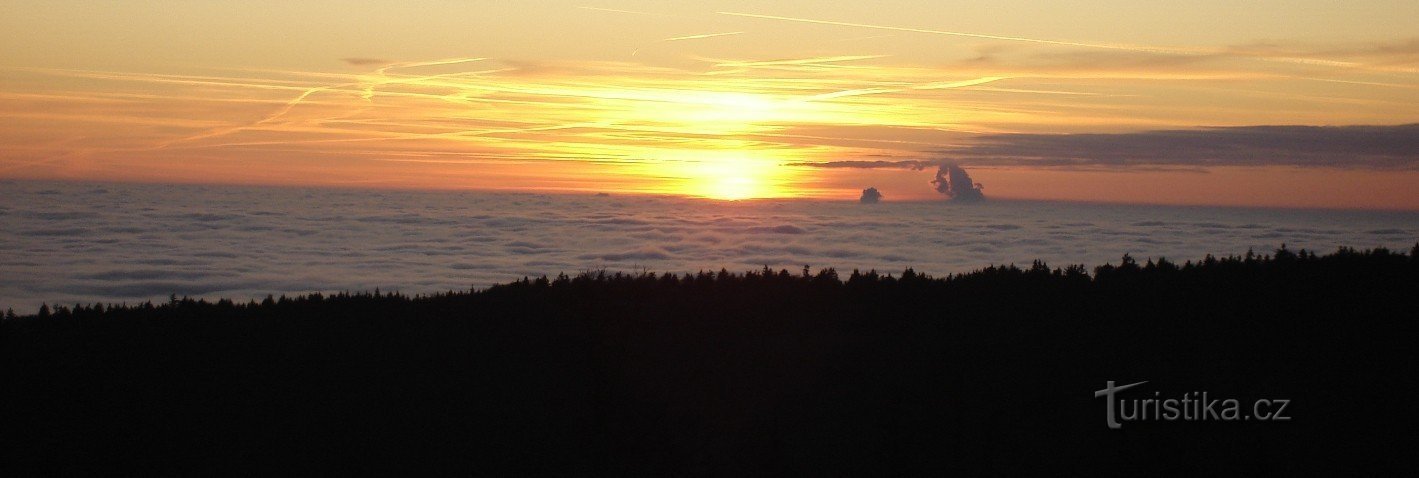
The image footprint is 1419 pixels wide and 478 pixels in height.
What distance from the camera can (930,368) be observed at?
886cm

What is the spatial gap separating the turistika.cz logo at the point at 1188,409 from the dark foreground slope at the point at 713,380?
0.08 metres

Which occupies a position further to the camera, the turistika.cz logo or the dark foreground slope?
the turistika.cz logo

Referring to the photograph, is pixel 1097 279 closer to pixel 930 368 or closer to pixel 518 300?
pixel 930 368

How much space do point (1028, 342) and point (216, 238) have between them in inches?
2167

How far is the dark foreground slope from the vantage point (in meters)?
7.59

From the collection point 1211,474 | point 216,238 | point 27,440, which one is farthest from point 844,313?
point 216,238

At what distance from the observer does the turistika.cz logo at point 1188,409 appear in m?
8.11

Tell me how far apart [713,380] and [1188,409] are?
3.73 m

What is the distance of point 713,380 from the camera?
28.4ft

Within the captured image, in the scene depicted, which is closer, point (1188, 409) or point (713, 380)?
point (1188, 409)

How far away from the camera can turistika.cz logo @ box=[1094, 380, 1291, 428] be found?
26.6 ft

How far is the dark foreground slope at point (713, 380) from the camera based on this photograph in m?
7.59

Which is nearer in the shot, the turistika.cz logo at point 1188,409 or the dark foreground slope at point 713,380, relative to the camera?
the dark foreground slope at point 713,380

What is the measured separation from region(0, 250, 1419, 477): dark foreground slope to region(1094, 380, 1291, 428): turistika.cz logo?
82mm
